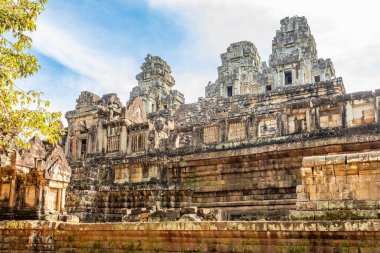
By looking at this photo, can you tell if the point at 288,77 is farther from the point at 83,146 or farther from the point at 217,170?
the point at 217,170

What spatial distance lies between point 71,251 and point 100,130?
37.1ft

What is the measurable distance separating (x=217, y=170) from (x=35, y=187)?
649 cm

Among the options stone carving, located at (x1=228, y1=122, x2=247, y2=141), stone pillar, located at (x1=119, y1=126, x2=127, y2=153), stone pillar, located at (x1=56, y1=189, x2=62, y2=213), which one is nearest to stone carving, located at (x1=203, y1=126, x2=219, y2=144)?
stone carving, located at (x1=228, y1=122, x2=247, y2=141)

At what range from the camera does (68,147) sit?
2233 centimetres

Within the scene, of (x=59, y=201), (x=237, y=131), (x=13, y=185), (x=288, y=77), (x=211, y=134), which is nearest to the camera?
(x=13, y=185)

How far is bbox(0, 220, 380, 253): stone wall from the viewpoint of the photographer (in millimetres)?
5962

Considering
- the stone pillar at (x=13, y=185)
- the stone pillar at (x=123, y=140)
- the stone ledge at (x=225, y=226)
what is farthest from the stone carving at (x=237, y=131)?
the stone ledge at (x=225, y=226)

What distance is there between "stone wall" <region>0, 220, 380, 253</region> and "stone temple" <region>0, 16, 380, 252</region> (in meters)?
0.06

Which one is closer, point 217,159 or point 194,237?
point 194,237

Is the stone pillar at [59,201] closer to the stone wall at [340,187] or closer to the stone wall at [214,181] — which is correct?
the stone wall at [214,181]

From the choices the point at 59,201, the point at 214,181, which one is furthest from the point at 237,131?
the point at 59,201

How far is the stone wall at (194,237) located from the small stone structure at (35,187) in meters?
0.89

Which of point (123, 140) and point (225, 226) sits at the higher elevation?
point (123, 140)

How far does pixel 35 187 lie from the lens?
35.6ft
